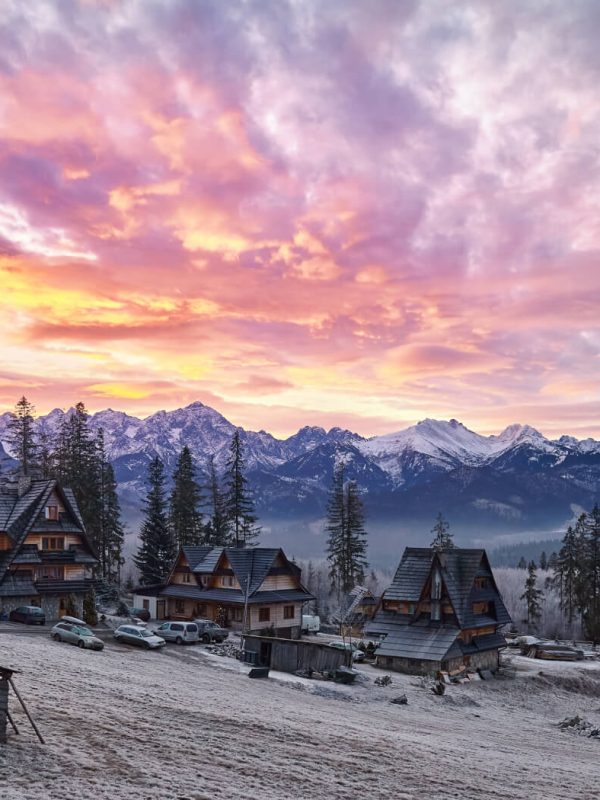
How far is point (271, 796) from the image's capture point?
1973cm

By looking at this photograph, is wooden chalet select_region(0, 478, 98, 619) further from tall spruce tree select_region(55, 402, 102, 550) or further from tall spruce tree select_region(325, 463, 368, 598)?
tall spruce tree select_region(325, 463, 368, 598)

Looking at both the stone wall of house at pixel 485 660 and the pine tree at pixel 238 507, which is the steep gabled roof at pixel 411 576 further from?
the pine tree at pixel 238 507

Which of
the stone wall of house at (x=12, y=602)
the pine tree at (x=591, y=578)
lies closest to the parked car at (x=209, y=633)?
the stone wall of house at (x=12, y=602)

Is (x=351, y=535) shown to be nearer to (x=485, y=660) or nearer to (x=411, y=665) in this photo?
(x=485, y=660)

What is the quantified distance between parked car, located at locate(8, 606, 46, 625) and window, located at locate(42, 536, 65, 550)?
22.0 feet

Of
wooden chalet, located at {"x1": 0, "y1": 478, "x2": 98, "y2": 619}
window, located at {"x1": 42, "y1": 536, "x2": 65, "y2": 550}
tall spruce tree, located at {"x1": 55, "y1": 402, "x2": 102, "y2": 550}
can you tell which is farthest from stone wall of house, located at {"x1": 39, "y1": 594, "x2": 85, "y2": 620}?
tall spruce tree, located at {"x1": 55, "y1": 402, "x2": 102, "y2": 550}

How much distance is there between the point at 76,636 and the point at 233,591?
890 inches

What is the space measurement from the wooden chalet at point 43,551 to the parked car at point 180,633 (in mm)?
8522

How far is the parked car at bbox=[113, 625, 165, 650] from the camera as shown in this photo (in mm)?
49312

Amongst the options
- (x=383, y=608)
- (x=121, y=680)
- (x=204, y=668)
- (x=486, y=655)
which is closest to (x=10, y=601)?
(x=204, y=668)

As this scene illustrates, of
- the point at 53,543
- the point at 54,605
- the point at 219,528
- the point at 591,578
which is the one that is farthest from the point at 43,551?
the point at 591,578

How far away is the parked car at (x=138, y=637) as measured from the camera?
49.3 meters

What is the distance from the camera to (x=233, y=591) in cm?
6625

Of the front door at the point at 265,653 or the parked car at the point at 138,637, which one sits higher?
the parked car at the point at 138,637
